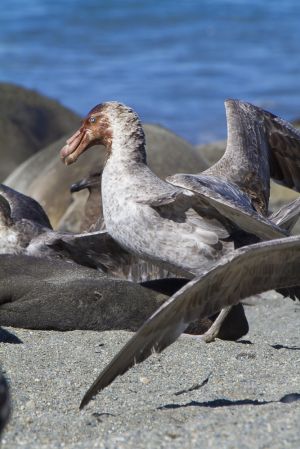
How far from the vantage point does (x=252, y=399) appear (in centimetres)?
542

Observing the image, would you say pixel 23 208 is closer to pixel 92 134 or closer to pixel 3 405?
pixel 92 134

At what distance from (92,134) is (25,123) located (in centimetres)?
773

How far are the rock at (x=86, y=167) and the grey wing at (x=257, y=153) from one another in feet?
8.91

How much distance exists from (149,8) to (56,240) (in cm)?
2733

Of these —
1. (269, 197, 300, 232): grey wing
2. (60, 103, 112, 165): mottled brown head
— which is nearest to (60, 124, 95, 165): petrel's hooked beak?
(60, 103, 112, 165): mottled brown head

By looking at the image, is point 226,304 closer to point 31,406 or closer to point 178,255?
point 31,406

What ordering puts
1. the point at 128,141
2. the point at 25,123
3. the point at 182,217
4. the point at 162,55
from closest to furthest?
the point at 182,217 < the point at 128,141 < the point at 25,123 < the point at 162,55

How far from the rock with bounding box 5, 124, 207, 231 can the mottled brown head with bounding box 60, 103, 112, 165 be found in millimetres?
4162

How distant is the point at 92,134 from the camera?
748 cm

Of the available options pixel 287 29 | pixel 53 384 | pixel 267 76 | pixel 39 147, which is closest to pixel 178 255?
pixel 53 384

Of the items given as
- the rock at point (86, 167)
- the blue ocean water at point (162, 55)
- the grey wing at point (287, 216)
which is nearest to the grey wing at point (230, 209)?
the grey wing at point (287, 216)

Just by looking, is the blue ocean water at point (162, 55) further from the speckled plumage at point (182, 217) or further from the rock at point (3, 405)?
the rock at point (3, 405)

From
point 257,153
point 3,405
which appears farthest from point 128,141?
point 3,405

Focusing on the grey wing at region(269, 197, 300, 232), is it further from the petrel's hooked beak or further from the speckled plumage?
the petrel's hooked beak
